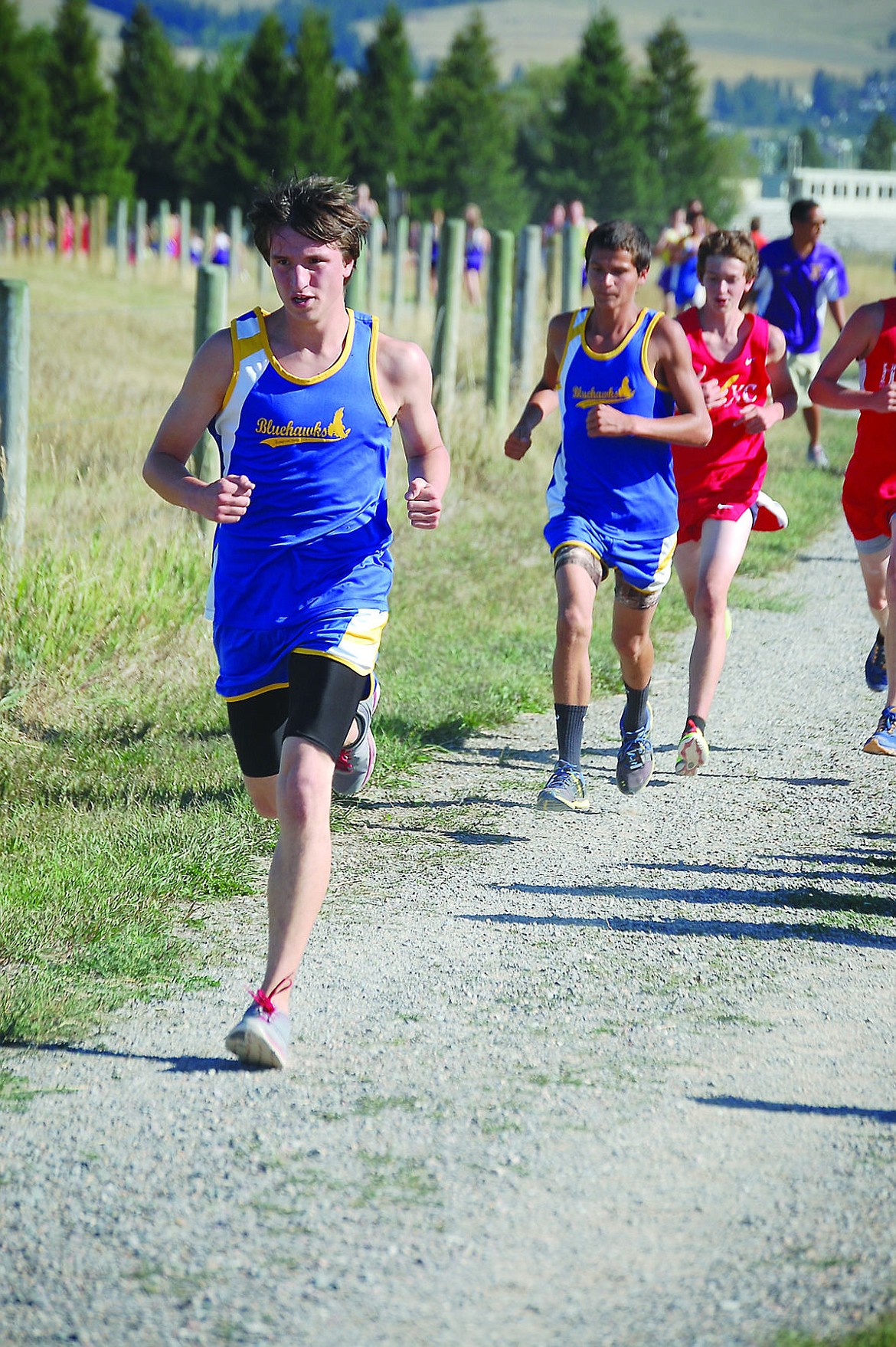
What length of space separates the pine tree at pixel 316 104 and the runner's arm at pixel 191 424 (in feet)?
164

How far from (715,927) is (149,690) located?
300 centimetres

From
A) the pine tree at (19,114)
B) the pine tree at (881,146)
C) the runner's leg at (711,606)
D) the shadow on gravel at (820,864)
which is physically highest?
the pine tree at (881,146)

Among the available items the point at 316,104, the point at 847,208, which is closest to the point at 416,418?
the point at 316,104

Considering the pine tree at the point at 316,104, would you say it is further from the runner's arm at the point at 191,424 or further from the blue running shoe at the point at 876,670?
the runner's arm at the point at 191,424

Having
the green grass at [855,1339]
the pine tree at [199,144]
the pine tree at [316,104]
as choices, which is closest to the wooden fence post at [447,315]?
the green grass at [855,1339]

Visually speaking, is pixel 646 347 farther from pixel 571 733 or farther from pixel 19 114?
pixel 19 114

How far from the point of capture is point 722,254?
5.90 m

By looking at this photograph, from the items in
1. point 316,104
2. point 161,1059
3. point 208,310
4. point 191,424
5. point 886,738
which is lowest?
point 161,1059

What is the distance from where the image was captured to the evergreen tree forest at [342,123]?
48625 millimetres

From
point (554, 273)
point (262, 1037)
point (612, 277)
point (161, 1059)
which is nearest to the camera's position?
point (262, 1037)

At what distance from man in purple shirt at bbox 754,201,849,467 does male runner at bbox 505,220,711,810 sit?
675 centimetres

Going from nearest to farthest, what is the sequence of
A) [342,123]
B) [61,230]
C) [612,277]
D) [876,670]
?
[612,277] < [876,670] < [61,230] < [342,123]

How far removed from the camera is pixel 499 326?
1327cm

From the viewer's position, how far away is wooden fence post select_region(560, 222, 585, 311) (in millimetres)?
15523
